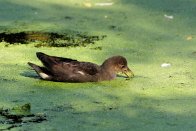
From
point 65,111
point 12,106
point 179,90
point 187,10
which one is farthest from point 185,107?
point 187,10

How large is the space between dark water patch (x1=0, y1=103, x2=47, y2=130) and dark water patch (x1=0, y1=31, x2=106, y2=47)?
52.2 inches

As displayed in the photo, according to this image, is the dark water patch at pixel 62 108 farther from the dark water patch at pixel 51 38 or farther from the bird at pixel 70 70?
the dark water patch at pixel 51 38

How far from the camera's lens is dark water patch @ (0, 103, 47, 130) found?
12.3 feet

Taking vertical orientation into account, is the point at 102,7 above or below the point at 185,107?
above

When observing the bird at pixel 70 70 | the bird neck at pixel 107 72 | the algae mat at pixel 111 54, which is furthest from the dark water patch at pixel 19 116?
the bird neck at pixel 107 72

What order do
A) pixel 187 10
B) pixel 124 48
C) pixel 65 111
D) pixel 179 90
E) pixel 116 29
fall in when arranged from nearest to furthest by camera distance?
pixel 65 111 → pixel 179 90 → pixel 124 48 → pixel 116 29 → pixel 187 10

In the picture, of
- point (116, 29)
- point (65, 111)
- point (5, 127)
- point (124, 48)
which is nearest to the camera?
point (5, 127)

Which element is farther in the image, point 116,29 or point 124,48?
point 116,29

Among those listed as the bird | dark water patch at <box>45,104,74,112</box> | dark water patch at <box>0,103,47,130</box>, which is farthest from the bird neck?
dark water patch at <box>0,103,47,130</box>

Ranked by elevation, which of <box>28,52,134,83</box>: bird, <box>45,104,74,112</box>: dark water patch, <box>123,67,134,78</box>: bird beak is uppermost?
<box>28,52,134,83</box>: bird

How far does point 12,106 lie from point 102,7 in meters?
2.30

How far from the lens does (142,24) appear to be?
18.7 ft

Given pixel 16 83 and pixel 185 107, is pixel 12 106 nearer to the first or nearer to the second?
pixel 16 83

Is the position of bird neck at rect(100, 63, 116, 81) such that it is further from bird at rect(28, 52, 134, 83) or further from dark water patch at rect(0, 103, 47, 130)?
dark water patch at rect(0, 103, 47, 130)
